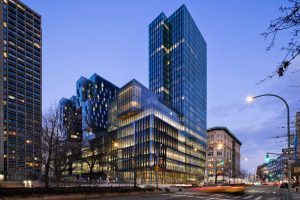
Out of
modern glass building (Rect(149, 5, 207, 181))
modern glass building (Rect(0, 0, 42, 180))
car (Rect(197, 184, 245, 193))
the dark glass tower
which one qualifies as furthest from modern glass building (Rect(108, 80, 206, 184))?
modern glass building (Rect(0, 0, 42, 180))

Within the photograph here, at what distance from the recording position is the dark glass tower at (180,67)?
128m

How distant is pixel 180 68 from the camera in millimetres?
130250

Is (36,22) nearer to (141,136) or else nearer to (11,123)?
(11,123)

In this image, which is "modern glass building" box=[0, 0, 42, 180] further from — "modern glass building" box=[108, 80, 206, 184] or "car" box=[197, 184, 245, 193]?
"car" box=[197, 184, 245, 193]

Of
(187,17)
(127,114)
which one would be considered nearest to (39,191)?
(127,114)

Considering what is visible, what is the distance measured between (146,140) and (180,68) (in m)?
51.0

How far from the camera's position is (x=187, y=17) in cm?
13712

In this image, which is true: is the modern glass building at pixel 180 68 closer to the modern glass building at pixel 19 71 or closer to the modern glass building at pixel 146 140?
the modern glass building at pixel 146 140

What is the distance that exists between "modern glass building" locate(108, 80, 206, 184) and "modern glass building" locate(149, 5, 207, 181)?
1454 centimetres

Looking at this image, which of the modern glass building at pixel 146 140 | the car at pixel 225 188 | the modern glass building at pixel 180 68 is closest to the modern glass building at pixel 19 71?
the modern glass building at pixel 180 68

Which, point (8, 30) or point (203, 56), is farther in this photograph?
point (8, 30)

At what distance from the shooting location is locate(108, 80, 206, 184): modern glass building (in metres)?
87.8

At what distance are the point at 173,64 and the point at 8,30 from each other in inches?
3825

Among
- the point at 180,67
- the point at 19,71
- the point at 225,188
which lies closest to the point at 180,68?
the point at 180,67
